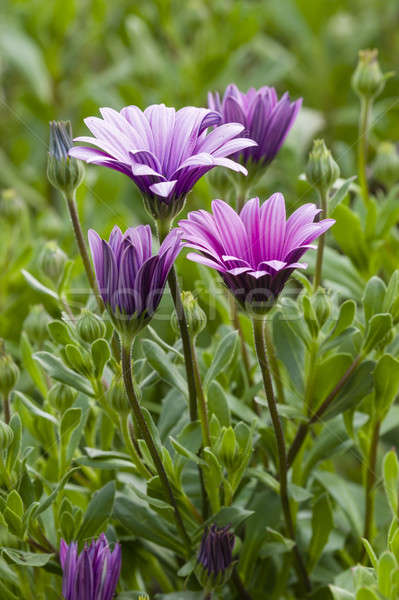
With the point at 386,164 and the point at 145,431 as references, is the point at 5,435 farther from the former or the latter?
the point at 386,164

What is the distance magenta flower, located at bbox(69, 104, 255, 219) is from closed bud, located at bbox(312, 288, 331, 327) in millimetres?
132

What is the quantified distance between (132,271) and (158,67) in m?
0.79

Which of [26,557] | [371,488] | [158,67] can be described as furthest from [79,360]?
[158,67]

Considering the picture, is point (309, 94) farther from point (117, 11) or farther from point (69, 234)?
point (69, 234)

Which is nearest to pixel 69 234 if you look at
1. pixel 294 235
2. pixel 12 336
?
pixel 12 336

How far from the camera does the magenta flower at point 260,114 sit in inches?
23.4

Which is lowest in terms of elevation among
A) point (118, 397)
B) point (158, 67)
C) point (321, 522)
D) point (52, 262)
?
point (321, 522)

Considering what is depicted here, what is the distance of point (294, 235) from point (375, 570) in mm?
193

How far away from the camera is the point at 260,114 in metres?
0.60

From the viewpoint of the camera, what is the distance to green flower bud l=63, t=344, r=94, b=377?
54 centimetres

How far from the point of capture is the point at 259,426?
595 mm

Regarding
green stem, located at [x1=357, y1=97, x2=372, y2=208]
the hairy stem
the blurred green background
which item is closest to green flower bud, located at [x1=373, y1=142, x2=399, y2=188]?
green stem, located at [x1=357, y1=97, x2=372, y2=208]

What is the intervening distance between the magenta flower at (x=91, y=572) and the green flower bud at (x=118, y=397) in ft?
0.28

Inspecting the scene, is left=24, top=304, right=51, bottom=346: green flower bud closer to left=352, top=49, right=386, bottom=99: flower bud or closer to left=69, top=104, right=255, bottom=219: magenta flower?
left=69, top=104, right=255, bottom=219: magenta flower
